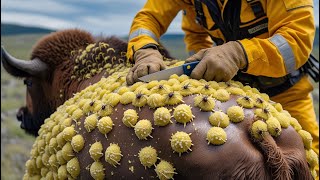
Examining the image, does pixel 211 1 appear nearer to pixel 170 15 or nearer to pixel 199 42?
pixel 170 15

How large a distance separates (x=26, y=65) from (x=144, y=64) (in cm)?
142

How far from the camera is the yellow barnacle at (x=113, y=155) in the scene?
1980mm

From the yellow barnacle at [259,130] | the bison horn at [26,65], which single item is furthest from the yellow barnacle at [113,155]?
the bison horn at [26,65]

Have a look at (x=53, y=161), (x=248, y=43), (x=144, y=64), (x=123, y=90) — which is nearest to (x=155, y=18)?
(x=144, y=64)

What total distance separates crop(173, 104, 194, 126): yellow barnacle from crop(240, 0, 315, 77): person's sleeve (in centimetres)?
53

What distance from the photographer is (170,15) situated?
10.2ft

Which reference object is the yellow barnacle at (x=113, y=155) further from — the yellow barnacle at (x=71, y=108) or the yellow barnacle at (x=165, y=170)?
the yellow barnacle at (x=71, y=108)

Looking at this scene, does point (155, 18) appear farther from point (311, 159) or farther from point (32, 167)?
point (311, 159)

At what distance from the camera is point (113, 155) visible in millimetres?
1979

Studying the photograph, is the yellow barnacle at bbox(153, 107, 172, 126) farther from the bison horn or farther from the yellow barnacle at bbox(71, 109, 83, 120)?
the bison horn

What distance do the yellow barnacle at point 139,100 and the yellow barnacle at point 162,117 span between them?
11 cm

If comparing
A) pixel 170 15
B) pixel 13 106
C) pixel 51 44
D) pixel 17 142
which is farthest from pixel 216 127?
pixel 13 106

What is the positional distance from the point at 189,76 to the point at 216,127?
41cm

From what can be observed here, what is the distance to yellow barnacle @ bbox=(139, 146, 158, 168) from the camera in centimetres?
191
